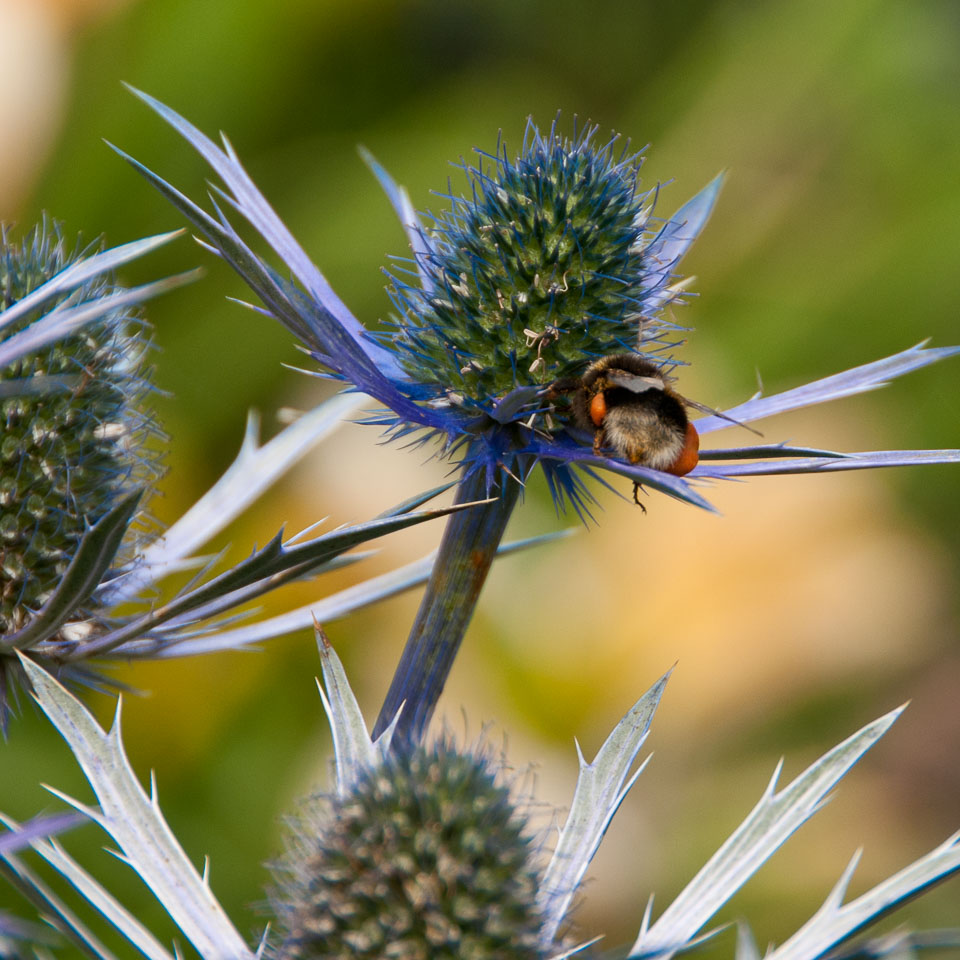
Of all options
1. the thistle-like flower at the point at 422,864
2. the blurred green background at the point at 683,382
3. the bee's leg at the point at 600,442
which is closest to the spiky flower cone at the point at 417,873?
the thistle-like flower at the point at 422,864

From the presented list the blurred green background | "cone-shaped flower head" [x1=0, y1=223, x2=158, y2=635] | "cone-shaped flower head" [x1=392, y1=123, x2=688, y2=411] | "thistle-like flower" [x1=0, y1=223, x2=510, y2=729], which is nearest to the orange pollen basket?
"cone-shaped flower head" [x1=392, y1=123, x2=688, y2=411]

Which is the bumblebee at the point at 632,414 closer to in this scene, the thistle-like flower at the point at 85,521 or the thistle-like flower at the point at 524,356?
the thistle-like flower at the point at 524,356

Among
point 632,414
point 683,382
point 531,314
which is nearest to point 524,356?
point 531,314

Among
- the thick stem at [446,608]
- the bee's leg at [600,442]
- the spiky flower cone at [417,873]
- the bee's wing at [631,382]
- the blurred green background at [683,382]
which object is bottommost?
the spiky flower cone at [417,873]

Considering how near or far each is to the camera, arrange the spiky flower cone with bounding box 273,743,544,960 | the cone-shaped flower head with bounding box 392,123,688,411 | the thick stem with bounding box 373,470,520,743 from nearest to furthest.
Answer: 1. the spiky flower cone with bounding box 273,743,544,960
2. the thick stem with bounding box 373,470,520,743
3. the cone-shaped flower head with bounding box 392,123,688,411

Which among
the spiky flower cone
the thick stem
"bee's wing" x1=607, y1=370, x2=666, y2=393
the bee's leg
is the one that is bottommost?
the spiky flower cone

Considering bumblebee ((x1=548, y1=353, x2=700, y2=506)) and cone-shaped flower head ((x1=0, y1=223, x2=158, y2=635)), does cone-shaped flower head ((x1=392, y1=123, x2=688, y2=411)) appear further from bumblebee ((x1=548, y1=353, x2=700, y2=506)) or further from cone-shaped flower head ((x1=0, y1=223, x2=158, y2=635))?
cone-shaped flower head ((x1=0, y1=223, x2=158, y2=635))

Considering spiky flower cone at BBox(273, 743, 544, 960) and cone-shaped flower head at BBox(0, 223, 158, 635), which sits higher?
cone-shaped flower head at BBox(0, 223, 158, 635)

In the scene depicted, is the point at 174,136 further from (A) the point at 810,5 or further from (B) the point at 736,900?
(B) the point at 736,900
